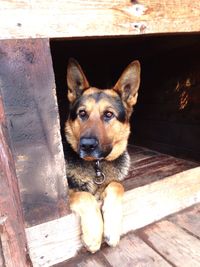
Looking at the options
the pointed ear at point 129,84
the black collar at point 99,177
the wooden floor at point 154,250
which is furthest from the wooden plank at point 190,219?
the pointed ear at point 129,84

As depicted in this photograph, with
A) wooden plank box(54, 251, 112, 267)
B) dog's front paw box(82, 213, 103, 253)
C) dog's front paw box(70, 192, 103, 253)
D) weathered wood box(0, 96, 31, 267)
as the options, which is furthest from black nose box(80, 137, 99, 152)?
wooden plank box(54, 251, 112, 267)

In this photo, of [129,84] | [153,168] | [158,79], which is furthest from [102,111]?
[158,79]

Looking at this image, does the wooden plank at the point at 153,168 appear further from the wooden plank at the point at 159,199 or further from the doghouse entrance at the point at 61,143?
the wooden plank at the point at 159,199

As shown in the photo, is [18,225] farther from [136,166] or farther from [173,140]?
[173,140]

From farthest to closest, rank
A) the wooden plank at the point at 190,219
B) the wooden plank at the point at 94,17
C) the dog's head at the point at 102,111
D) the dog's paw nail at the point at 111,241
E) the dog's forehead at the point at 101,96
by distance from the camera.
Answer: the dog's forehead at the point at 101,96 → the dog's head at the point at 102,111 → the wooden plank at the point at 190,219 → the dog's paw nail at the point at 111,241 → the wooden plank at the point at 94,17

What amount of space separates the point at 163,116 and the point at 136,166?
42.0 inches

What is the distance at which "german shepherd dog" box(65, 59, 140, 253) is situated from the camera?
1.89 meters

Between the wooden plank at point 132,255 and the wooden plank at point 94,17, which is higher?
the wooden plank at point 94,17

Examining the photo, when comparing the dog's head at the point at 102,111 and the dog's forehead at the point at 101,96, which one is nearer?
the dog's head at the point at 102,111

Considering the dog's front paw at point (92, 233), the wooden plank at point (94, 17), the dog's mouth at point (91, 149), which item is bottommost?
the dog's front paw at point (92, 233)

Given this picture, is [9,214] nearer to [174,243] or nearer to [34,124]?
[34,124]

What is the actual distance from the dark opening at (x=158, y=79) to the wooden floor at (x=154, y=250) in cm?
171

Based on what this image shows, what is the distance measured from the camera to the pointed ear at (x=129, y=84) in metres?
2.43

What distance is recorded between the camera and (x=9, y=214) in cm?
156
